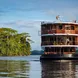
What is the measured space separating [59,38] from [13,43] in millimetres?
68447

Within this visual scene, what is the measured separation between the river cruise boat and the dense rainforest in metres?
65.7

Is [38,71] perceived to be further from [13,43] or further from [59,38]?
[13,43]

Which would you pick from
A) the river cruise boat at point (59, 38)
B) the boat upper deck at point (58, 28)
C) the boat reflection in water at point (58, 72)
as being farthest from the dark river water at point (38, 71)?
the boat upper deck at point (58, 28)

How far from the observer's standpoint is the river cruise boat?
190ft

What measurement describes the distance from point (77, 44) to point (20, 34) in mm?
76117

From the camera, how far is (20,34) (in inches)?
5285

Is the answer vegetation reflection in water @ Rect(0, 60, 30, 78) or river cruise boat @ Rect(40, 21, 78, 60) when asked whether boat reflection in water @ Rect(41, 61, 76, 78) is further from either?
river cruise boat @ Rect(40, 21, 78, 60)

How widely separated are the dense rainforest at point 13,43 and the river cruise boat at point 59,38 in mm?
65664

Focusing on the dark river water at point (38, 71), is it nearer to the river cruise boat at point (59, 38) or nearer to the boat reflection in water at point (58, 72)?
the boat reflection in water at point (58, 72)

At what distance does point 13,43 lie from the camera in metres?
126

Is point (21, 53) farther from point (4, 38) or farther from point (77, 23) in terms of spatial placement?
point (77, 23)

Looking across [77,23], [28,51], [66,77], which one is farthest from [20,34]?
[66,77]

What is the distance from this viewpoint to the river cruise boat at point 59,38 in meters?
58.0

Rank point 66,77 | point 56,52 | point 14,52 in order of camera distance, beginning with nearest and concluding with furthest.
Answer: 1. point 66,77
2. point 56,52
3. point 14,52
